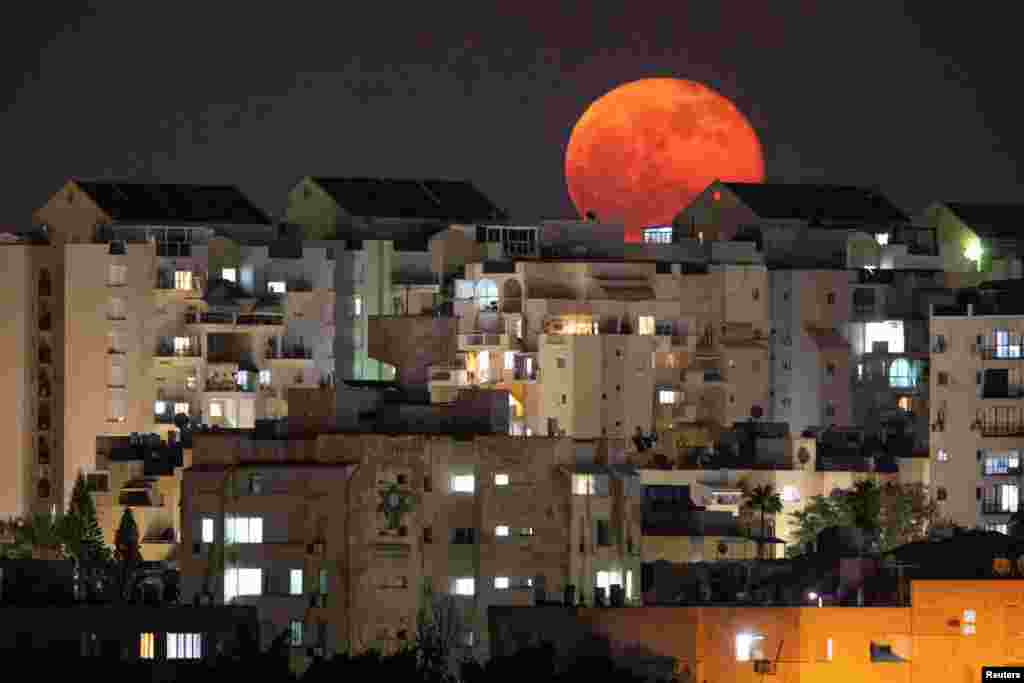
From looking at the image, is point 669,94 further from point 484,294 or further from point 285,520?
point 285,520

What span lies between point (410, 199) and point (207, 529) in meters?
44.3

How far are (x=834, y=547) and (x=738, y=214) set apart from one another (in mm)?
45300

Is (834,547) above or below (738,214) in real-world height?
below

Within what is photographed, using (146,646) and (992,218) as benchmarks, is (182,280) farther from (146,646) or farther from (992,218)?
(146,646)

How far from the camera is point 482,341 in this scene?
437 feet

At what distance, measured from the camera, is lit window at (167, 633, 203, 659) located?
283 feet

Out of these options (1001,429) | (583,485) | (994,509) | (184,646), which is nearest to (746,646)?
(184,646)

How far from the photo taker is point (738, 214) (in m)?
144

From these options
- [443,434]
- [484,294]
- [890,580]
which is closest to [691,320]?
[484,294]

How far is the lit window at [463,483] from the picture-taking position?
100m

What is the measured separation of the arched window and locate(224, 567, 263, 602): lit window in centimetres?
3579

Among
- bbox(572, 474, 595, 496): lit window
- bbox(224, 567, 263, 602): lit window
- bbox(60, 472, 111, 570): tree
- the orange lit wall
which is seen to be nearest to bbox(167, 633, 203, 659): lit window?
the orange lit wall

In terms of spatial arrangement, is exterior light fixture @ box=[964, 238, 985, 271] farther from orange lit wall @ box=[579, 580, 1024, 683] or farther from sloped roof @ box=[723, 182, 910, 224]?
orange lit wall @ box=[579, 580, 1024, 683]

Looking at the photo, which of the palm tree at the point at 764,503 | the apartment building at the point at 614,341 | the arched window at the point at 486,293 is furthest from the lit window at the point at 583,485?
the arched window at the point at 486,293
